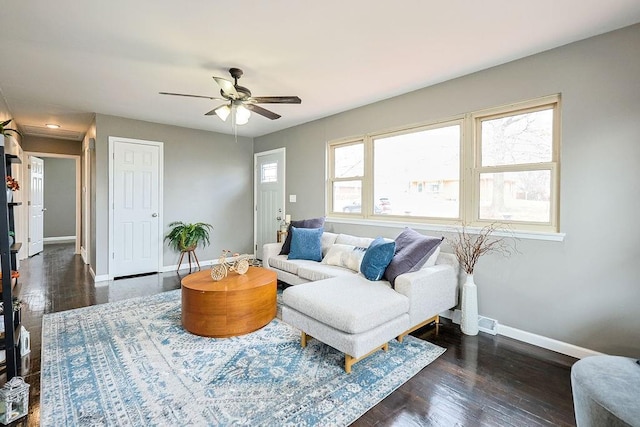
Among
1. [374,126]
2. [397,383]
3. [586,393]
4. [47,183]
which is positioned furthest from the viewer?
[47,183]

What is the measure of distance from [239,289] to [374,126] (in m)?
2.63

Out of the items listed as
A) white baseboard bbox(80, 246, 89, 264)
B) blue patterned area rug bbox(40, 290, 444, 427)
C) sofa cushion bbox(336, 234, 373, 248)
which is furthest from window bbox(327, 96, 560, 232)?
white baseboard bbox(80, 246, 89, 264)

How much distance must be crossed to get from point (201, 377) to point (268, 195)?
4.06m

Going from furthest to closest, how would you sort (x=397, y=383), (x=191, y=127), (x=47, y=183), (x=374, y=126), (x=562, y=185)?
1. (x=47, y=183)
2. (x=191, y=127)
3. (x=374, y=126)
4. (x=562, y=185)
5. (x=397, y=383)

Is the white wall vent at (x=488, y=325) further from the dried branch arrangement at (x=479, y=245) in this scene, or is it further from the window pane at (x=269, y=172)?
the window pane at (x=269, y=172)

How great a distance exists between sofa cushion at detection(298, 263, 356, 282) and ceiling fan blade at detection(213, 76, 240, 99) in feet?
6.39

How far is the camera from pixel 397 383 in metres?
2.05

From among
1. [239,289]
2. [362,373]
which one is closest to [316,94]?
[239,289]

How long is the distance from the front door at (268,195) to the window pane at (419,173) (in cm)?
207

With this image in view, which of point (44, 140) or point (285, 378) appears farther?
point (44, 140)

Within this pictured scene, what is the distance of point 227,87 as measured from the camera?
2662 mm

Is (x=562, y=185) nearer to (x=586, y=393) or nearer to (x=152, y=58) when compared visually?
(x=586, y=393)

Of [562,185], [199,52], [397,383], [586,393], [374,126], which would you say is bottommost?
[397,383]

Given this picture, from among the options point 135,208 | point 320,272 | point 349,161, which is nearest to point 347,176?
point 349,161
